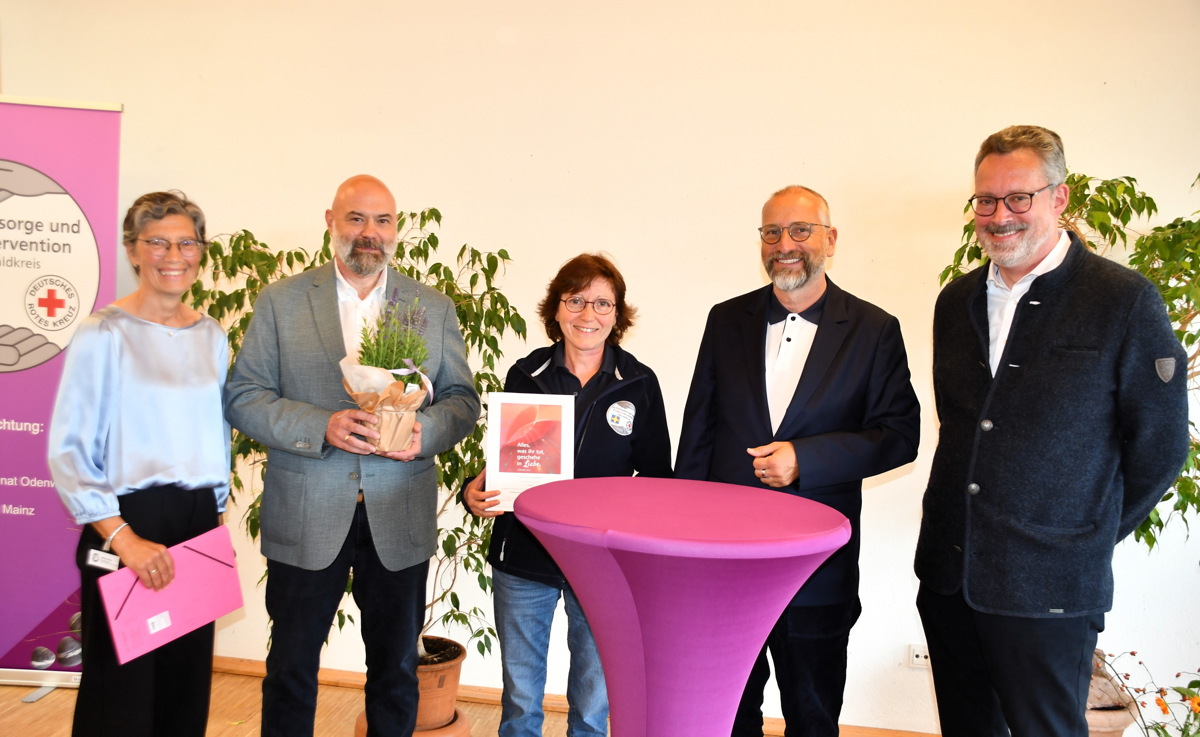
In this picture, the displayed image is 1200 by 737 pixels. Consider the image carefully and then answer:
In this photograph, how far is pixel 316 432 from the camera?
237cm

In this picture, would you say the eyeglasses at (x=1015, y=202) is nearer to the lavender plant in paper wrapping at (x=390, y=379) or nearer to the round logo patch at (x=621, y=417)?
the round logo patch at (x=621, y=417)

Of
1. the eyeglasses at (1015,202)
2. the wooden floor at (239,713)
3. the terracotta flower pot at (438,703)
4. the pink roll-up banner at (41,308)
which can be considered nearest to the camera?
the eyeglasses at (1015,202)

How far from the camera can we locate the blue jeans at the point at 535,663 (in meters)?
2.43

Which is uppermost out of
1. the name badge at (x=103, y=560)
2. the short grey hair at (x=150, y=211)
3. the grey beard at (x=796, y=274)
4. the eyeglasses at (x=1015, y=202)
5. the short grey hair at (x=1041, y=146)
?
the short grey hair at (x=1041, y=146)

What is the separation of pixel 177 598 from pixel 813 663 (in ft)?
5.80

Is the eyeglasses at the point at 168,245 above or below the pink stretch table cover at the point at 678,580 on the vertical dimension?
above

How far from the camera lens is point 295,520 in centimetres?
244

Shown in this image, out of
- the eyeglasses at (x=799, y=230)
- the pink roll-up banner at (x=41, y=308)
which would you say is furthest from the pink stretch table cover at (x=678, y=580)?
the pink roll-up banner at (x=41, y=308)

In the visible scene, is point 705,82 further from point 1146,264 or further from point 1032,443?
point 1032,443

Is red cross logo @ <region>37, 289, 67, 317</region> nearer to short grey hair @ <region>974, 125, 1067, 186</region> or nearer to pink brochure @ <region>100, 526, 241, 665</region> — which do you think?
pink brochure @ <region>100, 526, 241, 665</region>

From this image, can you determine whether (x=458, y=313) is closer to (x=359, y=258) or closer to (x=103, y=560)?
(x=359, y=258)

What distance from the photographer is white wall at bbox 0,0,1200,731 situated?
138 inches

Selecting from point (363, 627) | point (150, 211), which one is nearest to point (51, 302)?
point (150, 211)

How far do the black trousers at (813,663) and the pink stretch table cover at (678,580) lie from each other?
675 millimetres
